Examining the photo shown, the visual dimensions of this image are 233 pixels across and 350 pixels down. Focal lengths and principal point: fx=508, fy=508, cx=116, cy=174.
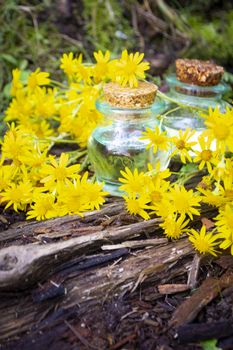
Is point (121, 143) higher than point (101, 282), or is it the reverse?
point (121, 143)

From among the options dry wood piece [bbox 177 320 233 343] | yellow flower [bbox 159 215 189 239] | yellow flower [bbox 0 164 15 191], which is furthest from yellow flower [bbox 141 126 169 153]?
dry wood piece [bbox 177 320 233 343]

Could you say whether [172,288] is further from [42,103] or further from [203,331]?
[42,103]

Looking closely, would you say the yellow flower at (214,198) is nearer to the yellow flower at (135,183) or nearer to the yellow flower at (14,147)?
the yellow flower at (135,183)

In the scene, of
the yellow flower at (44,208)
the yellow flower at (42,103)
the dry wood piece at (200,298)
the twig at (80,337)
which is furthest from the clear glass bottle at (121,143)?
the twig at (80,337)

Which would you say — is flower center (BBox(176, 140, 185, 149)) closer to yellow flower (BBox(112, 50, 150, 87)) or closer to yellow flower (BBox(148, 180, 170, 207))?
yellow flower (BBox(148, 180, 170, 207))

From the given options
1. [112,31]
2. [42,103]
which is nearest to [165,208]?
[42,103]

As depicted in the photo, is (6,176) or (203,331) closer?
(203,331)
